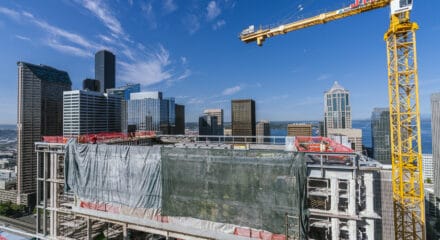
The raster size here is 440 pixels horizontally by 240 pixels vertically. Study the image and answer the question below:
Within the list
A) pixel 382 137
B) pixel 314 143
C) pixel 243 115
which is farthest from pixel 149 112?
pixel 314 143

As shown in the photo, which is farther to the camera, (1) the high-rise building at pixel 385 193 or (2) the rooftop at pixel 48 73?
(2) the rooftop at pixel 48 73

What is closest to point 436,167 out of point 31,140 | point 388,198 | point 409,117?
point 388,198

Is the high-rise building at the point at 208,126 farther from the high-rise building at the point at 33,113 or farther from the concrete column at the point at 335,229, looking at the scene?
the concrete column at the point at 335,229

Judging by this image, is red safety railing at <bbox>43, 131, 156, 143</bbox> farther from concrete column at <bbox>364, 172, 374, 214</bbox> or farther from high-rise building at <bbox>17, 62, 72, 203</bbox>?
high-rise building at <bbox>17, 62, 72, 203</bbox>

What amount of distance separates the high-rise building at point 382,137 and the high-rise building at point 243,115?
8045cm

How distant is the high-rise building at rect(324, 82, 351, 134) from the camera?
172250mm

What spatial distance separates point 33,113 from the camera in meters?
80.7

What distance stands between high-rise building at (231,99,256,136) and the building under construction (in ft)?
473

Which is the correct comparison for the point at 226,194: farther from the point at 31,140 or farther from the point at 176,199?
the point at 31,140

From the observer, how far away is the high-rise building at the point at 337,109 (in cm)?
17225

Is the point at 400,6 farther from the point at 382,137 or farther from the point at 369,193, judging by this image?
the point at 382,137

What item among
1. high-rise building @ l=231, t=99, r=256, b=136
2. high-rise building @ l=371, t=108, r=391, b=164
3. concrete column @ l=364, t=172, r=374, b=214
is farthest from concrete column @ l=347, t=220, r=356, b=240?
high-rise building @ l=231, t=99, r=256, b=136

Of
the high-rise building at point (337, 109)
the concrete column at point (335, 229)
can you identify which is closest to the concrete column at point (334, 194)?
the concrete column at point (335, 229)

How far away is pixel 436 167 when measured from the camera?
264ft
